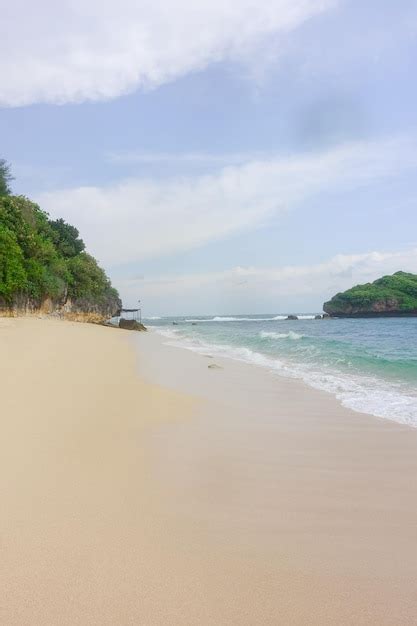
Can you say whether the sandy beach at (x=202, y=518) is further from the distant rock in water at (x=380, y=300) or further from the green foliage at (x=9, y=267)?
the distant rock in water at (x=380, y=300)

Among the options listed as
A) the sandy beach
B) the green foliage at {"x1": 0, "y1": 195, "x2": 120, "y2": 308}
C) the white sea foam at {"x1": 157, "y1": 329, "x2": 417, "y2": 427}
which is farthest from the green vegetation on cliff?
the sandy beach

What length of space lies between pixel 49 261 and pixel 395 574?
150 ft

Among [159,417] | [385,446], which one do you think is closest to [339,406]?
[385,446]

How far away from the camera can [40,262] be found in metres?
41.8

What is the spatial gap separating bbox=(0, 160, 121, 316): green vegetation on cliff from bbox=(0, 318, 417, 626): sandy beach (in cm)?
3111

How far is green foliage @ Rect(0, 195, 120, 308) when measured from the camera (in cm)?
3388

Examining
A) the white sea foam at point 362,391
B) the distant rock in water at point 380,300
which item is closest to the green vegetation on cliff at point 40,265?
the white sea foam at point 362,391

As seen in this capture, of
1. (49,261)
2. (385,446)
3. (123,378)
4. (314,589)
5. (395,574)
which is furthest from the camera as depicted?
(49,261)

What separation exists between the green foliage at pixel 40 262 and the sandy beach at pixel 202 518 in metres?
31.1

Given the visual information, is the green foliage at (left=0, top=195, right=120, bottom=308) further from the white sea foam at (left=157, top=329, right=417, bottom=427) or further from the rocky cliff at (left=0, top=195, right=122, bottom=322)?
the white sea foam at (left=157, top=329, right=417, bottom=427)

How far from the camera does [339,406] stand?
7051 mm

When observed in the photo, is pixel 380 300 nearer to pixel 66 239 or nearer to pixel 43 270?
pixel 66 239

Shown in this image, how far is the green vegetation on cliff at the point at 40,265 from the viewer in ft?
112

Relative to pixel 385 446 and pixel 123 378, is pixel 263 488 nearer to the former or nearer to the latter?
pixel 385 446
